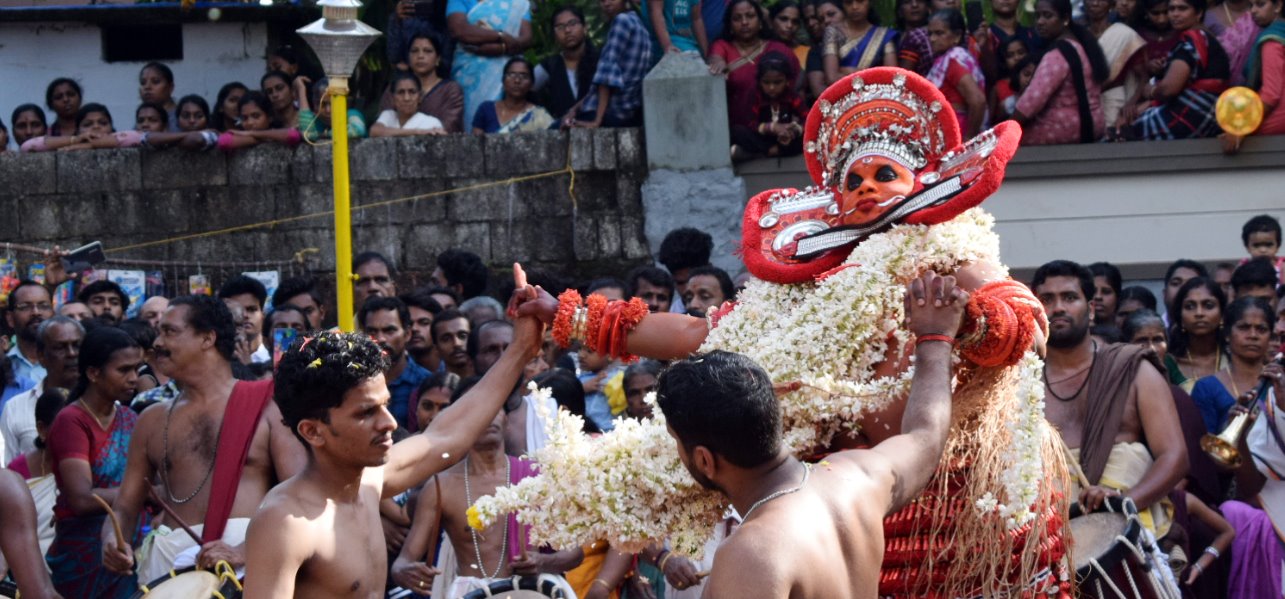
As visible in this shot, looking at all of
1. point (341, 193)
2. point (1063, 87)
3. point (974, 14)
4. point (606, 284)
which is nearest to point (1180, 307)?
point (1063, 87)

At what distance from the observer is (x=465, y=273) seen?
428 inches

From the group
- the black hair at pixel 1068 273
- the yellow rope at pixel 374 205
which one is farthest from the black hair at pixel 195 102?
the black hair at pixel 1068 273

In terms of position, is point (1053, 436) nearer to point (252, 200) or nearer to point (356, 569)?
point (356, 569)

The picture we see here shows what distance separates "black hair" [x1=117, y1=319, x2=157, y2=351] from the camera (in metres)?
8.63

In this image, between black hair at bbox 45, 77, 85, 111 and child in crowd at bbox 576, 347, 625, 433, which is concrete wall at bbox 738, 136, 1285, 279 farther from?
black hair at bbox 45, 77, 85, 111

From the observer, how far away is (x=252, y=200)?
12.2m

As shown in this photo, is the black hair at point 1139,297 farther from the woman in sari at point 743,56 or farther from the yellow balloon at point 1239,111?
the woman in sari at point 743,56

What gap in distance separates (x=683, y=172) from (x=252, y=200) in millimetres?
3154

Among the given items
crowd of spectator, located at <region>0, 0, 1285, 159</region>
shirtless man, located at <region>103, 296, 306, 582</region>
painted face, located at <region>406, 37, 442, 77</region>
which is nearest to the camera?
shirtless man, located at <region>103, 296, 306, 582</region>

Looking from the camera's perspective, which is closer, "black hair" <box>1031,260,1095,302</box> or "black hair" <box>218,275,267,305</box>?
"black hair" <box>1031,260,1095,302</box>

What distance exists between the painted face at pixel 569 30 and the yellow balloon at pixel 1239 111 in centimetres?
442

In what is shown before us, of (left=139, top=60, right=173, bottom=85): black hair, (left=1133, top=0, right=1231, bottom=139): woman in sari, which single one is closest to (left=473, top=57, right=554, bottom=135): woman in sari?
(left=139, top=60, right=173, bottom=85): black hair

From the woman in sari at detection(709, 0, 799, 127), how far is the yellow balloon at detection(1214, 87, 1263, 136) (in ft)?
9.41

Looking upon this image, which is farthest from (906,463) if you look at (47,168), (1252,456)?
(47,168)
